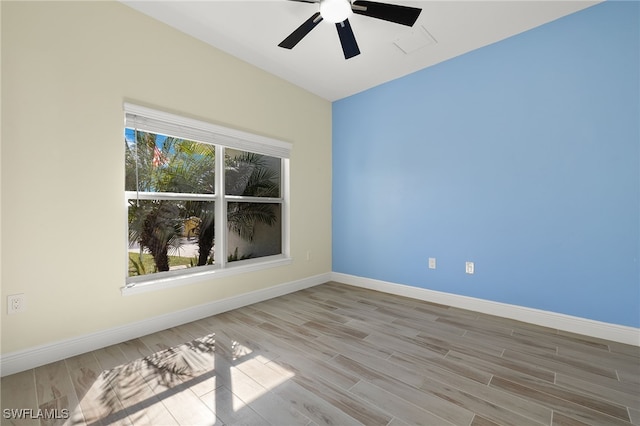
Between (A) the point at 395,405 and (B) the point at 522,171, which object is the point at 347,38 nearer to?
(B) the point at 522,171

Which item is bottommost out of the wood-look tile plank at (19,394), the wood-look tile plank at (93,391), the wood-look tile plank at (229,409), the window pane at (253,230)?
the wood-look tile plank at (229,409)

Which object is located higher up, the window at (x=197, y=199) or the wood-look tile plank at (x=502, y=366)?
the window at (x=197, y=199)

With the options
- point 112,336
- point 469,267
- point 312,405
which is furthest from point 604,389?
point 112,336

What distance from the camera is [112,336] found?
2.21m

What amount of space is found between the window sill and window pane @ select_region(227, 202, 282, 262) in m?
0.11

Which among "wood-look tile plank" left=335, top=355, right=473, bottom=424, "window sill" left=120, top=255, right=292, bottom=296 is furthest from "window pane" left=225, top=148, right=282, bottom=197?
"wood-look tile plank" left=335, top=355, right=473, bottom=424

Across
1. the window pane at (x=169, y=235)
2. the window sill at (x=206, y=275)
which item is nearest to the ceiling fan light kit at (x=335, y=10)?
the window pane at (x=169, y=235)

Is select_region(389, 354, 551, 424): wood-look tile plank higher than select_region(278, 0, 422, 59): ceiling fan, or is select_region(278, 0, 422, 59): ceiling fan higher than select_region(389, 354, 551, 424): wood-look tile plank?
select_region(278, 0, 422, 59): ceiling fan

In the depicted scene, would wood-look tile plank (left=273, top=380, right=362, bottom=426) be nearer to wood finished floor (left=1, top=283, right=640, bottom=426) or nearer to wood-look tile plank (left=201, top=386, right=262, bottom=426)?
wood finished floor (left=1, top=283, right=640, bottom=426)

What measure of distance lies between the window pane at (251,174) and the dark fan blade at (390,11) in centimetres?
193

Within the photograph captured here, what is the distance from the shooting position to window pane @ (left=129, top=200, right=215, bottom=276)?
2.51 m

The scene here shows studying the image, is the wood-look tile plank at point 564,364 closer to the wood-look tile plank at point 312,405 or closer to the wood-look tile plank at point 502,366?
the wood-look tile plank at point 502,366

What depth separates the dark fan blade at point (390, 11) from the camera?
6.38ft

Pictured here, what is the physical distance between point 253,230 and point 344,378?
2191 millimetres
